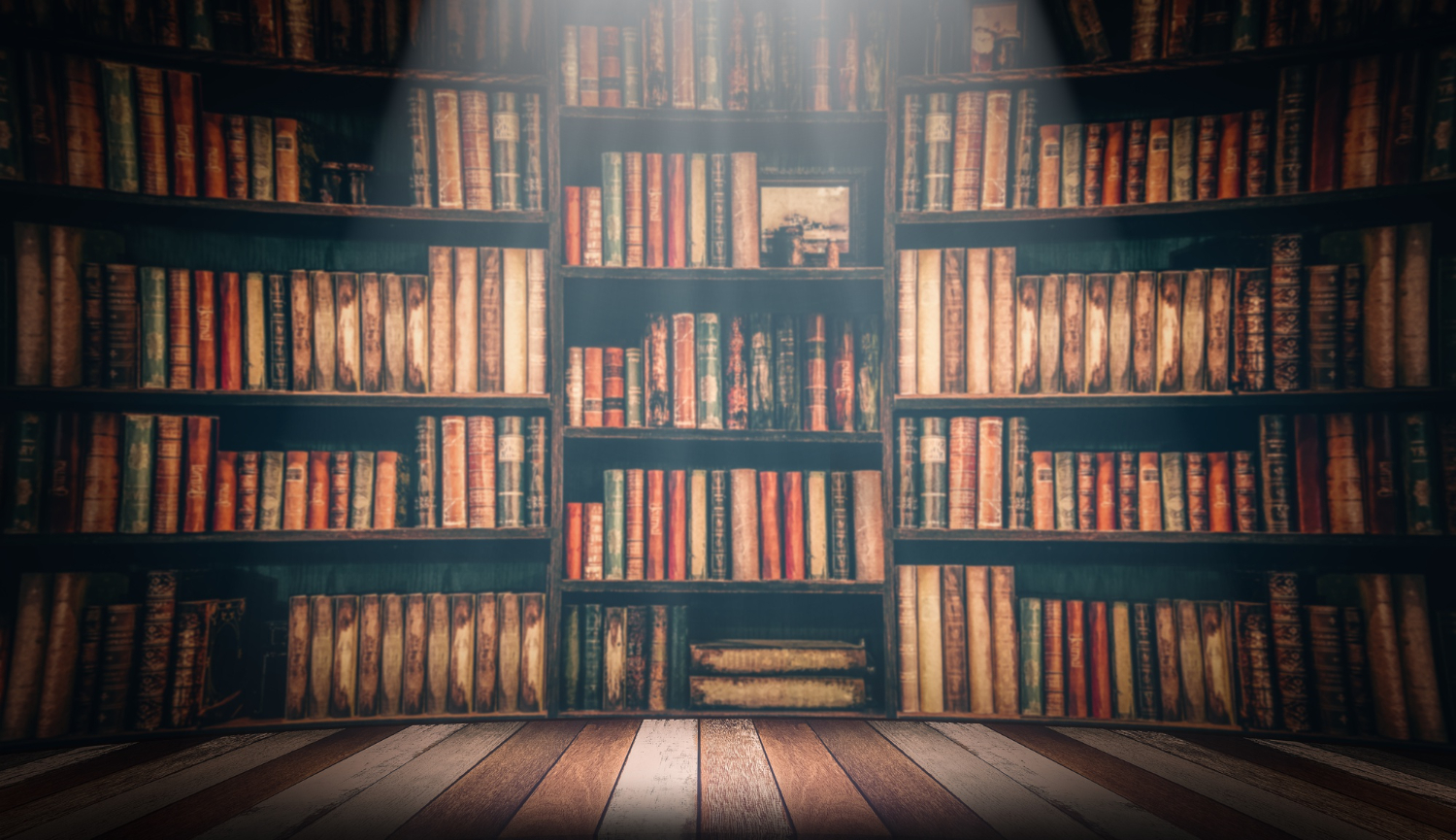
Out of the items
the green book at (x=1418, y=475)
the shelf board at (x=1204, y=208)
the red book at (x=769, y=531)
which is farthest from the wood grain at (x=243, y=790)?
the green book at (x=1418, y=475)

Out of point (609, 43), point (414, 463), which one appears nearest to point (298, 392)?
point (414, 463)

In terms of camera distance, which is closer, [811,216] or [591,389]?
[591,389]

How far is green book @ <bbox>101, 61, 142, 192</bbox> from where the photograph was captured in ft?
4.70

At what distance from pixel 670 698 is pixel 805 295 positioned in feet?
3.45

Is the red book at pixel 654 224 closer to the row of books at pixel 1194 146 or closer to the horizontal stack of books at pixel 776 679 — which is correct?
the row of books at pixel 1194 146

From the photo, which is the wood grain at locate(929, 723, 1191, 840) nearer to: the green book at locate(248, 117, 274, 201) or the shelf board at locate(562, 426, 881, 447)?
the shelf board at locate(562, 426, 881, 447)

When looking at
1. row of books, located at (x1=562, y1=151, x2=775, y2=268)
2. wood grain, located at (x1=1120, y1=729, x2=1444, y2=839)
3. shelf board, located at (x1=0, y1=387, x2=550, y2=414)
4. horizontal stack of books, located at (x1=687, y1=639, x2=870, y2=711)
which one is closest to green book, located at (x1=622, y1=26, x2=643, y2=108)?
row of books, located at (x1=562, y1=151, x2=775, y2=268)

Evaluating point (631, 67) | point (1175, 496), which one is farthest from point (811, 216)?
point (1175, 496)

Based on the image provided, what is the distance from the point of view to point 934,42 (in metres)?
1.59

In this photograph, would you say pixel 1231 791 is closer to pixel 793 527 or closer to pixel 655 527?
pixel 793 527

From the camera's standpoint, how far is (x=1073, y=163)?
1560mm

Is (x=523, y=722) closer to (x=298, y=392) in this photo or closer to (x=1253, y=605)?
(x=298, y=392)

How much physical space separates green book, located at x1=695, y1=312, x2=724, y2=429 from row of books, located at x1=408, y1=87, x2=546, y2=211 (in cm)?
48

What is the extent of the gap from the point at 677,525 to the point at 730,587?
0.19 m
